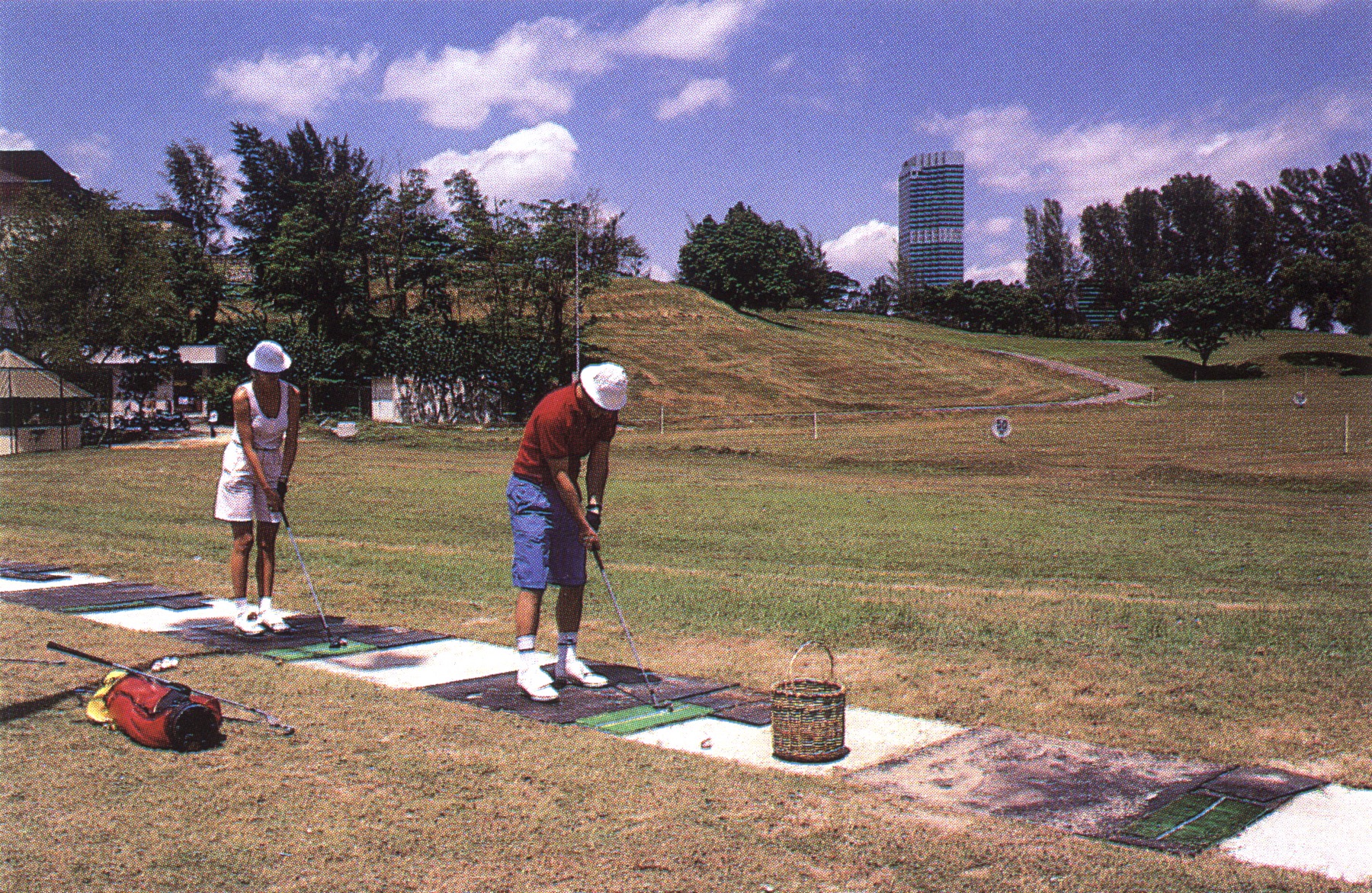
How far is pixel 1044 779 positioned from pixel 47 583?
8.92 meters

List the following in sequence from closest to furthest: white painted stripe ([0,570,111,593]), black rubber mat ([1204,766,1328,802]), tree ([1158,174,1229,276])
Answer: black rubber mat ([1204,766,1328,802]) < white painted stripe ([0,570,111,593]) < tree ([1158,174,1229,276])

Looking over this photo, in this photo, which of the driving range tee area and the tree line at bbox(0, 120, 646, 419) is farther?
the tree line at bbox(0, 120, 646, 419)

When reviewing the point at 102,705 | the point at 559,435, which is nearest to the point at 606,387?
the point at 559,435

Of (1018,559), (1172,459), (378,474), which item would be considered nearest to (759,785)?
(1018,559)

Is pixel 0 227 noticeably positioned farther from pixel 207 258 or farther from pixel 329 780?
pixel 329 780

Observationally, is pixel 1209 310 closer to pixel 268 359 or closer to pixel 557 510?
pixel 268 359

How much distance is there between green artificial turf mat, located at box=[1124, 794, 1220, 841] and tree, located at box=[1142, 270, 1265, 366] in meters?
81.1

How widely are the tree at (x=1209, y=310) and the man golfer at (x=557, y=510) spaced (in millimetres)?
80471

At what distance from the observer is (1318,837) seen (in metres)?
4.46

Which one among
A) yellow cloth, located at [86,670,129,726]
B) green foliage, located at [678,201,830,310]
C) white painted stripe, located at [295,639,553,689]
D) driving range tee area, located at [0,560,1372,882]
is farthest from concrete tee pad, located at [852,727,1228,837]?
green foliage, located at [678,201,830,310]

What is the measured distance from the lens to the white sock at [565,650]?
6.94 metres

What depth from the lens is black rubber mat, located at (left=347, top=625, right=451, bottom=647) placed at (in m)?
7.99

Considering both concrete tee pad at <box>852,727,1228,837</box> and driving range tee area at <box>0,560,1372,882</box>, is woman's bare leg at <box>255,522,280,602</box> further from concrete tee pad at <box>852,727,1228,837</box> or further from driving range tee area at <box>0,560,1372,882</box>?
concrete tee pad at <box>852,727,1228,837</box>

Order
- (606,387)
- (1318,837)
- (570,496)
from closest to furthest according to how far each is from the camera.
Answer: (1318,837)
(606,387)
(570,496)
